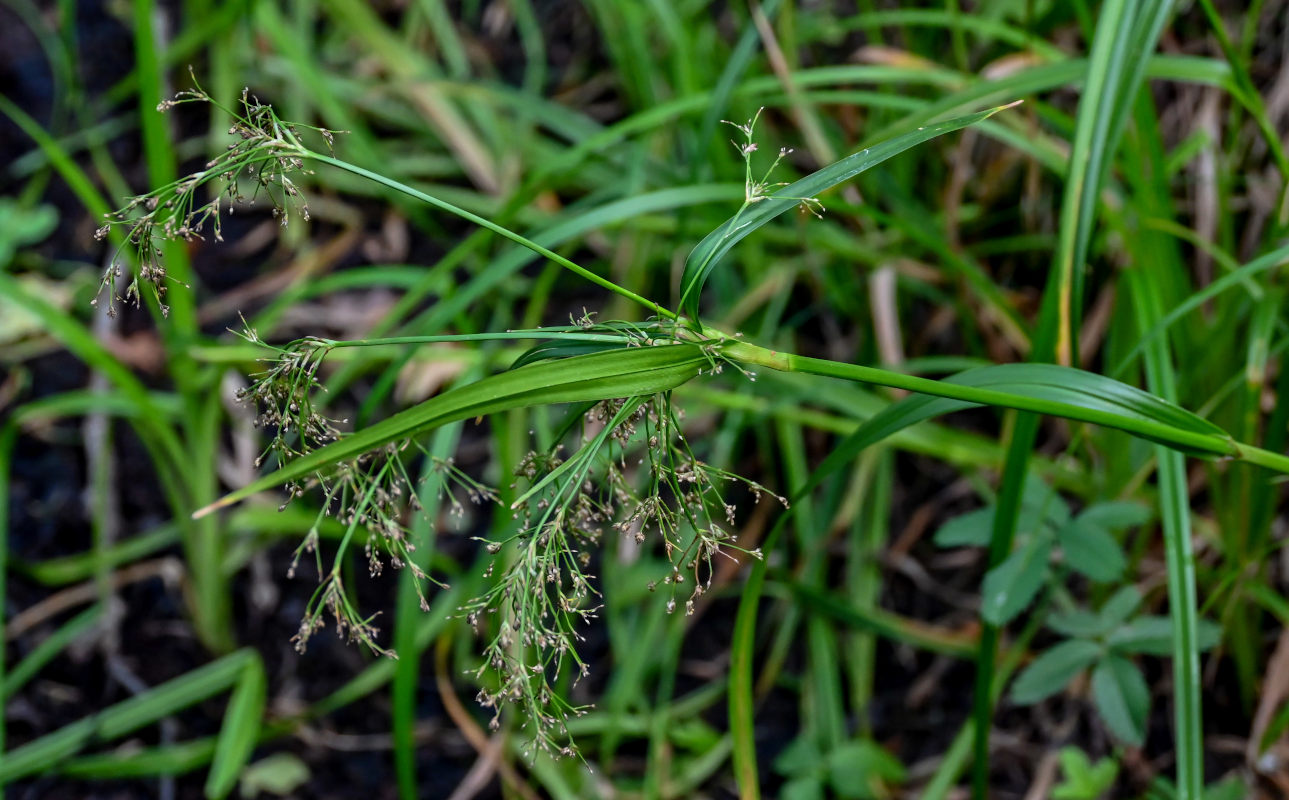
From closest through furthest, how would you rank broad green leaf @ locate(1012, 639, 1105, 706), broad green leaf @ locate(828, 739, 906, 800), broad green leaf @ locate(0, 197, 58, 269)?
broad green leaf @ locate(1012, 639, 1105, 706), broad green leaf @ locate(828, 739, 906, 800), broad green leaf @ locate(0, 197, 58, 269)

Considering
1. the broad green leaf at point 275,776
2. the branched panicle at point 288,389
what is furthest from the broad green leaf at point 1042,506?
the broad green leaf at point 275,776

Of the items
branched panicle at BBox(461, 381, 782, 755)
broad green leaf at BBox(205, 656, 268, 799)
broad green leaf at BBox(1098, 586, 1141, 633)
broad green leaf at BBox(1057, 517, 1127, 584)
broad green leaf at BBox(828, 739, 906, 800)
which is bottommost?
broad green leaf at BBox(205, 656, 268, 799)

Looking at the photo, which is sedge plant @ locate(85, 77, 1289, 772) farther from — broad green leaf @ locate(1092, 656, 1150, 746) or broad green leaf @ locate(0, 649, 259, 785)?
broad green leaf @ locate(0, 649, 259, 785)

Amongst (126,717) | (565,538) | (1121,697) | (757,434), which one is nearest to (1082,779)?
(1121,697)

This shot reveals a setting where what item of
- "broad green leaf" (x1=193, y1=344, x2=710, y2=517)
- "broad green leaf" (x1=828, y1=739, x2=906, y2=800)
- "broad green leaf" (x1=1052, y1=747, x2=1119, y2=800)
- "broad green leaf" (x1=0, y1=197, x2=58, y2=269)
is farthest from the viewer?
"broad green leaf" (x1=0, y1=197, x2=58, y2=269)

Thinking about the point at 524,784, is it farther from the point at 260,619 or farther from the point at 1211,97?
the point at 1211,97

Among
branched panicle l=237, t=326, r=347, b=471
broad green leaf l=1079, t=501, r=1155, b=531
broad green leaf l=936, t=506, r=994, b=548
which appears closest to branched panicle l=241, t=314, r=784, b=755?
branched panicle l=237, t=326, r=347, b=471

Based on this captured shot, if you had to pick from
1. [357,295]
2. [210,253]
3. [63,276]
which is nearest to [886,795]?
[357,295]
